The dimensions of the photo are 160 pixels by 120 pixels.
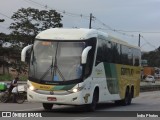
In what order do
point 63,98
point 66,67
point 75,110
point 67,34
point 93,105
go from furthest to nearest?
1. point 75,110
2. point 93,105
3. point 67,34
4. point 66,67
5. point 63,98

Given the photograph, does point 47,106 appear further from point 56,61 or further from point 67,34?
point 67,34

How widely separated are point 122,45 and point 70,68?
312 inches

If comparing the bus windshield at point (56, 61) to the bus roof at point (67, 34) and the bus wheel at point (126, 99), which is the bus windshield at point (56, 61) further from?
the bus wheel at point (126, 99)

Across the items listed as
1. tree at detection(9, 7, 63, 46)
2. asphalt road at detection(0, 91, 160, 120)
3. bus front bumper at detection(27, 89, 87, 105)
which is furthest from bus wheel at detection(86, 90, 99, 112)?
tree at detection(9, 7, 63, 46)

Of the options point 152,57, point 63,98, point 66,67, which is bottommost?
point 63,98

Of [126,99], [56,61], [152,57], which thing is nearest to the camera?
[56,61]

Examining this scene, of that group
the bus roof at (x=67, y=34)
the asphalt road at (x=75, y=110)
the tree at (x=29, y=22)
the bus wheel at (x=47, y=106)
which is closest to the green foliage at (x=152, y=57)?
the tree at (x=29, y=22)

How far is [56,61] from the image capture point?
1939cm

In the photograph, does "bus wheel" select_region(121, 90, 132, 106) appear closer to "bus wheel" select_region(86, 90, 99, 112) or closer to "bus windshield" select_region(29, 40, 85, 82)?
"bus wheel" select_region(86, 90, 99, 112)

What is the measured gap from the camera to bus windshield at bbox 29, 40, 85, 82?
19219 millimetres

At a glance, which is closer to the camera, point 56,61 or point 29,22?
point 56,61

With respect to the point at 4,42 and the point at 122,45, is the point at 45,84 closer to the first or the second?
the point at 122,45

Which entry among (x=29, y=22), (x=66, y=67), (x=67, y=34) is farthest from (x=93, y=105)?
(x=29, y=22)

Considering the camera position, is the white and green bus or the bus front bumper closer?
the bus front bumper
